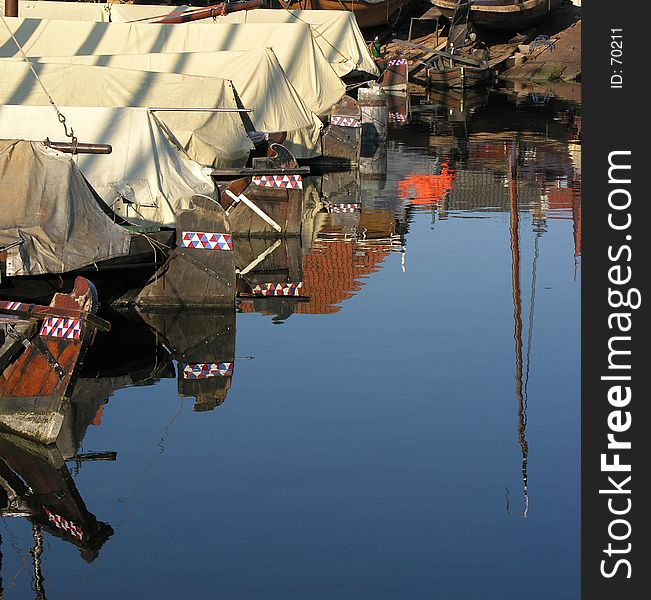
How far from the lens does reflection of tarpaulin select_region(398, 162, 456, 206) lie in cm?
2939

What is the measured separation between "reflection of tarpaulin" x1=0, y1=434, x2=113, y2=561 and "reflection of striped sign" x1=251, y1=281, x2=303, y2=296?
7350 millimetres

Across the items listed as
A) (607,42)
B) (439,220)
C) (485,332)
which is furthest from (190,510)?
(439,220)

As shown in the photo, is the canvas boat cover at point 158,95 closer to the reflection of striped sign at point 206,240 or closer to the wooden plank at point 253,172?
the wooden plank at point 253,172

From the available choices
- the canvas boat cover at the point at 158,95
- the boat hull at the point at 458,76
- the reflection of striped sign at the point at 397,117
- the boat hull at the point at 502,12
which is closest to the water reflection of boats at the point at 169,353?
the canvas boat cover at the point at 158,95

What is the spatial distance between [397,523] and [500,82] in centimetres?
5077

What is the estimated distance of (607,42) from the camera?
1778 centimetres

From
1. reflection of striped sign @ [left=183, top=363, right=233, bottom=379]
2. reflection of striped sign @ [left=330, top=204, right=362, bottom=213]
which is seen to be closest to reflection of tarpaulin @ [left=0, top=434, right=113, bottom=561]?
reflection of striped sign @ [left=183, top=363, right=233, bottom=379]

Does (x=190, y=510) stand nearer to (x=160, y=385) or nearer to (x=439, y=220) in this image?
(x=160, y=385)

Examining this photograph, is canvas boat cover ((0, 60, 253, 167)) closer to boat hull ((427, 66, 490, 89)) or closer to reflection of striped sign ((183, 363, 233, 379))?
reflection of striped sign ((183, 363, 233, 379))

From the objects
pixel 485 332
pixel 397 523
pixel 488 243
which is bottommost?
pixel 397 523

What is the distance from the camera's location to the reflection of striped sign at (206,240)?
18.2 metres

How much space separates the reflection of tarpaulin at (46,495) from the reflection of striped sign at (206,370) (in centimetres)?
304

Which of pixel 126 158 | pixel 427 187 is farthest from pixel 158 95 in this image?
pixel 427 187

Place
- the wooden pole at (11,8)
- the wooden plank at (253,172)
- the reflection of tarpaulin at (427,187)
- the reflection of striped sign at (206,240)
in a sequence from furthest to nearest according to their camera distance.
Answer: the wooden pole at (11,8)
the reflection of tarpaulin at (427,187)
the wooden plank at (253,172)
the reflection of striped sign at (206,240)
